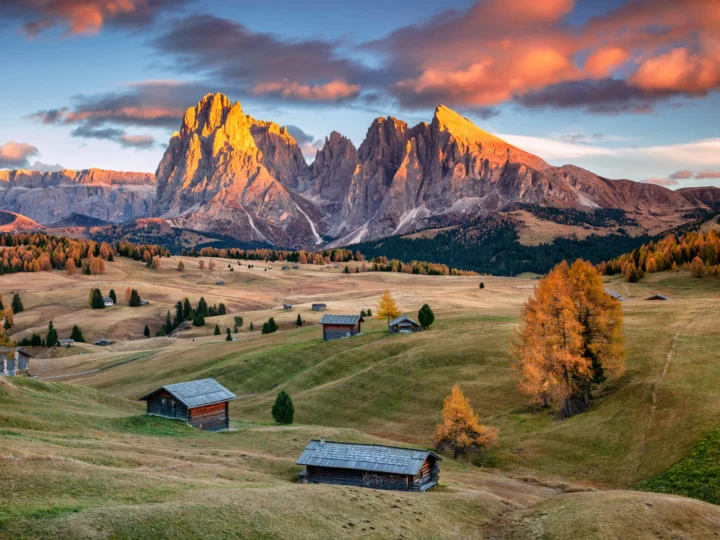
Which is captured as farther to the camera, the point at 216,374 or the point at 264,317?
the point at 264,317

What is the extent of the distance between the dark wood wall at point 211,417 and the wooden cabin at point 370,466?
1761 centimetres

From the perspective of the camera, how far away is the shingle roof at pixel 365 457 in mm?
41250

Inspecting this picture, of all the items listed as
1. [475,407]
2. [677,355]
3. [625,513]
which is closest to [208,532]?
[625,513]

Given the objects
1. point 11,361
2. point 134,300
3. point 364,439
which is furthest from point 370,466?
point 134,300

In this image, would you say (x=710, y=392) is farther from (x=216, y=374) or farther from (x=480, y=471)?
(x=216, y=374)

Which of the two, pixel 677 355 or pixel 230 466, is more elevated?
pixel 677 355

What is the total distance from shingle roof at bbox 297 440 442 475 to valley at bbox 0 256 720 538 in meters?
2.00

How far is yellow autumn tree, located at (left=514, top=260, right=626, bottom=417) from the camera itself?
58594 millimetres

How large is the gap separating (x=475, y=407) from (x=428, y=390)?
7.18m

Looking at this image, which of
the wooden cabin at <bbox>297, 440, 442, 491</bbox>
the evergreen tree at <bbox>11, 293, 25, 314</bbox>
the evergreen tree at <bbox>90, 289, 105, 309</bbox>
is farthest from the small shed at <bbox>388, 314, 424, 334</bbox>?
the evergreen tree at <bbox>11, 293, 25, 314</bbox>

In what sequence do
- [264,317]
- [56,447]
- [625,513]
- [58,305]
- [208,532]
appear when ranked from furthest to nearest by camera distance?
[58,305]
[264,317]
[56,447]
[625,513]
[208,532]

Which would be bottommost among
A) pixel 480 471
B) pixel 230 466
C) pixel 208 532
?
pixel 480 471

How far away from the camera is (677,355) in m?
62.5

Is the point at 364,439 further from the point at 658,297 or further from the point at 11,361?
the point at 658,297
